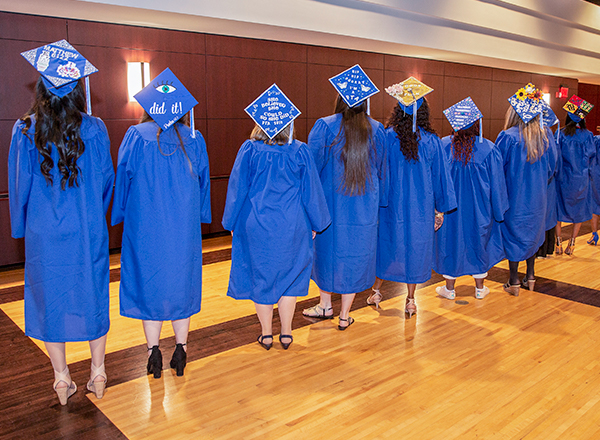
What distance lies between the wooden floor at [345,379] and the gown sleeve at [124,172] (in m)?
0.89

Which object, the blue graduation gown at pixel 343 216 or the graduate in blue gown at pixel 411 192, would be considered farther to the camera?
the graduate in blue gown at pixel 411 192

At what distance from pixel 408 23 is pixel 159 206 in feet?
17.3

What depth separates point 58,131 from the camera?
2.20 metres

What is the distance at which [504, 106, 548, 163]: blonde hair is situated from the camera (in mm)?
3916

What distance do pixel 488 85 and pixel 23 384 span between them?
918 centimetres

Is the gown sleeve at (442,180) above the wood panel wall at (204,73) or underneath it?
underneath

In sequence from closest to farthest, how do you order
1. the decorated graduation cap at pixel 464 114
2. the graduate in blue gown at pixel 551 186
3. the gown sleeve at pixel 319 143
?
the gown sleeve at pixel 319 143 → the decorated graduation cap at pixel 464 114 → the graduate in blue gown at pixel 551 186

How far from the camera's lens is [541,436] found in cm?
221

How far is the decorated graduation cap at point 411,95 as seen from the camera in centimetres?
326

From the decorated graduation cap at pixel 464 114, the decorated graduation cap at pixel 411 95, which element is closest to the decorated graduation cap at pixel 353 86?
the decorated graduation cap at pixel 411 95

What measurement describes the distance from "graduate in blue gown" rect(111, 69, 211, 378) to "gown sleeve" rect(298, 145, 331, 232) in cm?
58

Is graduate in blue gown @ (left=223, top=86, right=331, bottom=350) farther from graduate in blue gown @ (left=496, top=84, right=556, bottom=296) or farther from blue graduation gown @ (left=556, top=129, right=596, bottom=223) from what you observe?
blue graduation gown @ (left=556, top=129, right=596, bottom=223)

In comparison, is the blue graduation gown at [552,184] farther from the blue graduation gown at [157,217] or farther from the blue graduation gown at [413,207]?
the blue graduation gown at [157,217]

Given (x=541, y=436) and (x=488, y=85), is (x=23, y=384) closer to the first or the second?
(x=541, y=436)
